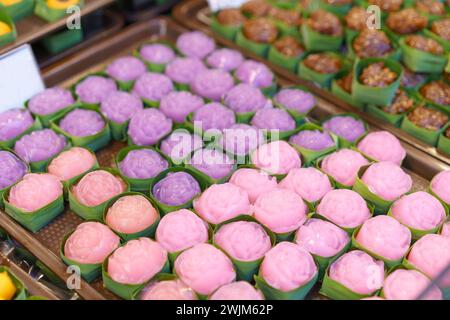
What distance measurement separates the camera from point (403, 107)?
279 cm

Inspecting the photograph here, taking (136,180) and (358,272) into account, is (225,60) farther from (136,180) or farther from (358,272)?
(358,272)

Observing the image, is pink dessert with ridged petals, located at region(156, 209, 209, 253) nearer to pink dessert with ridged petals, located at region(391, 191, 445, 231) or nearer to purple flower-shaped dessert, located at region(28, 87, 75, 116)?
pink dessert with ridged petals, located at region(391, 191, 445, 231)

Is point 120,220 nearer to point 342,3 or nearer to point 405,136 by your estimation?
point 405,136

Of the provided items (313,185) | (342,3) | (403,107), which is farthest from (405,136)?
(342,3)

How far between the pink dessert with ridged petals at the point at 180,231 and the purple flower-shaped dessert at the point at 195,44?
4.36 ft

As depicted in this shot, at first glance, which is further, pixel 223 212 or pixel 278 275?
pixel 223 212

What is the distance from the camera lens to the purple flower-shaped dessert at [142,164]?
2.41 m

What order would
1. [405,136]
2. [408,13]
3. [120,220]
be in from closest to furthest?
[120,220] < [405,136] < [408,13]

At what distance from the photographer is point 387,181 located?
233 centimetres

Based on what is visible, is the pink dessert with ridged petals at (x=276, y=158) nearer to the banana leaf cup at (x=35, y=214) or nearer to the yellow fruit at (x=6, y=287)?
the banana leaf cup at (x=35, y=214)

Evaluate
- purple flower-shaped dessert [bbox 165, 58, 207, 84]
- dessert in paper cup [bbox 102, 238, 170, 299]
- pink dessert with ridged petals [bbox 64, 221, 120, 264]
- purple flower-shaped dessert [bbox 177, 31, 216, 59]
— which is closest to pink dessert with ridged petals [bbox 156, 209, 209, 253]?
dessert in paper cup [bbox 102, 238, 170, 299]

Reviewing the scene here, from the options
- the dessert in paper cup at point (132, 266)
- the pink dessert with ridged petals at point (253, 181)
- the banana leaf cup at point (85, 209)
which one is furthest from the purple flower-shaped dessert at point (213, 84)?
the dessert in paper cup at point (132, 266)

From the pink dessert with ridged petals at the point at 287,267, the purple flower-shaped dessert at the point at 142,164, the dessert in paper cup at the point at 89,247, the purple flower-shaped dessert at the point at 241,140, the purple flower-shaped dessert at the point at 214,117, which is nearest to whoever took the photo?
the pink dessert with ridged petals at the point at 287,267
